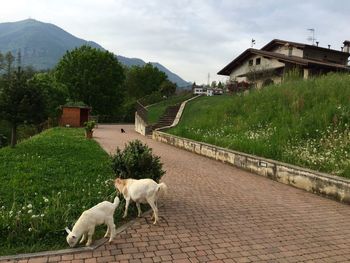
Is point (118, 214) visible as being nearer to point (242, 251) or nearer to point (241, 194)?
point (242, 251)

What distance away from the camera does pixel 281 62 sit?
32062mm

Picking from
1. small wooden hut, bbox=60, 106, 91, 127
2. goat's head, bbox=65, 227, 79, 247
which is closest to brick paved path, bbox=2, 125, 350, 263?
goat's head, bbox=65, 227, 79, 247

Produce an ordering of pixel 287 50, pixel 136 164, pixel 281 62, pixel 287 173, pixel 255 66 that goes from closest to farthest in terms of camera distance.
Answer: pixel 136 164, pixel 287 173, pixel 281 62, pixel 255 66, pixel 287 50

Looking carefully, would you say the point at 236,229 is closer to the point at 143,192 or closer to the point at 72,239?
the point at 143,192

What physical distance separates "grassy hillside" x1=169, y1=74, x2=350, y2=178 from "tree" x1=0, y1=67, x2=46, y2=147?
6752 millimetres

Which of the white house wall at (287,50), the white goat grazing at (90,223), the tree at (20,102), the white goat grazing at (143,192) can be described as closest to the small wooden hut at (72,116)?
the tree at (20,102)

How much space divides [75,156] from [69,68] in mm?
42796

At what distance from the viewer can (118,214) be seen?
20.0 ft

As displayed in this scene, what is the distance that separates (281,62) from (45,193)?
28.4m

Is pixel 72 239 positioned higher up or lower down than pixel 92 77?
lower down

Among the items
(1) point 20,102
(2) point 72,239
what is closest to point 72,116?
(1) point 20,102

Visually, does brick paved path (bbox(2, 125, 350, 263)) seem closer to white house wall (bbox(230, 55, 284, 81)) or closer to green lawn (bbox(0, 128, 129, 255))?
green lawn (bbox(0, 128, 129, 255))

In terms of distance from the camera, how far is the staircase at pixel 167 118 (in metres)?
26.3

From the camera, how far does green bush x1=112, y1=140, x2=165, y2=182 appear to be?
23.6 feet
